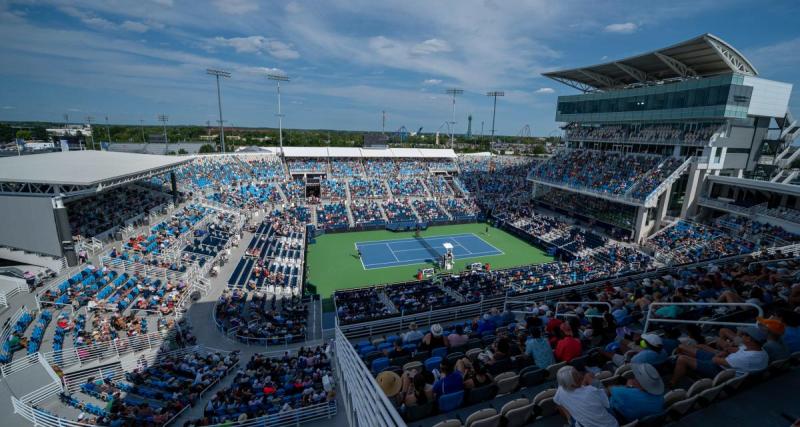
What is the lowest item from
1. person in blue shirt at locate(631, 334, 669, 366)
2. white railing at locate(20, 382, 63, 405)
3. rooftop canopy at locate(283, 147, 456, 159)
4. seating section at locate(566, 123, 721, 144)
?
white railing at locate(20, 382, 63, 405)

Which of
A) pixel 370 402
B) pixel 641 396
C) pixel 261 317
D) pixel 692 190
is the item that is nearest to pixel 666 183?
pixel 692 190

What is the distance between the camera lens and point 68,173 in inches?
672

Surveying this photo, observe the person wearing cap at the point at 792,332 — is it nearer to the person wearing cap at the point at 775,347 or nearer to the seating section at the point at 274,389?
the person wearing cap at the point at 775,347

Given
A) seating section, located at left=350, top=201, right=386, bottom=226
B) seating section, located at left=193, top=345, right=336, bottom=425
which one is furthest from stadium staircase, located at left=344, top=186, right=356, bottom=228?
seating section, located at left=193, top=345, right=336, bottom=425

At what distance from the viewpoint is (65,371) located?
10.8 metres

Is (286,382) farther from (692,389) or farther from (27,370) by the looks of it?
(692,389)

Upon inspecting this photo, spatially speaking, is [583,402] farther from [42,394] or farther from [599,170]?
[599,170]

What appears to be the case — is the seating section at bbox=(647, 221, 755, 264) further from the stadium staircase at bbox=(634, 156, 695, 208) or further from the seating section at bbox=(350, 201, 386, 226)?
the seating section at bbox=(350, 201, 386, 226)

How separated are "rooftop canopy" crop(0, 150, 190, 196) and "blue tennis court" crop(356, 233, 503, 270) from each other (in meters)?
15.3

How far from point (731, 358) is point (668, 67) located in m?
36.3

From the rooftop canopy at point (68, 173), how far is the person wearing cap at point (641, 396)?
66.4 ft

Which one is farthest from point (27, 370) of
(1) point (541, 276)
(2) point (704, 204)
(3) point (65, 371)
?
(2) point (704, 204)

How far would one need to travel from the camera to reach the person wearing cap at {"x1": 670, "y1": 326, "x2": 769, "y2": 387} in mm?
4336

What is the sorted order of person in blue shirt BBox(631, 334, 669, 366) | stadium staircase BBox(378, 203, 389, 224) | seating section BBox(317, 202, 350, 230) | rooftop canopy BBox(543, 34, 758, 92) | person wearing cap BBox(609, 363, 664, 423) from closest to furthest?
person wearing cap BBox(609, 363, 664, 423), person in blue shirt BBox(631, 334, 669, 366), rooftop canopy BBox(543, 34, 758, 92), seating section BBox(317, 202, 350, 230), stadium staircase BBox(378, 203, 389, 224)
